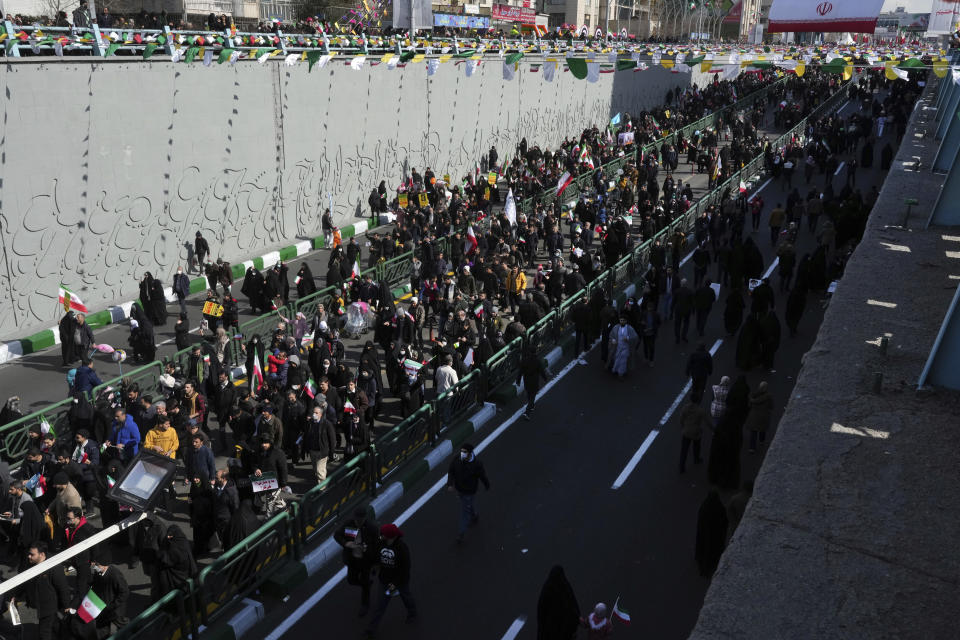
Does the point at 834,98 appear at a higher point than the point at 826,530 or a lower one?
lower

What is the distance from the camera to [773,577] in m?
5.52

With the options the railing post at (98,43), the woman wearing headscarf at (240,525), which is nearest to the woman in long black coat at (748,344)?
the woman wearing headscarf at (240,525)

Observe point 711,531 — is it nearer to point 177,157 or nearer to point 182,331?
point 182,331

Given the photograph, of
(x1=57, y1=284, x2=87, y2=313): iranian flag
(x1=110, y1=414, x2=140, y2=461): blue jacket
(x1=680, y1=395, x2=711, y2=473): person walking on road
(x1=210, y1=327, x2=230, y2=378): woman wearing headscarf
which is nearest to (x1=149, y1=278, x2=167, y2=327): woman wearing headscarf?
(x1=57, y1=284, x2=87, y2=313): iranian flag

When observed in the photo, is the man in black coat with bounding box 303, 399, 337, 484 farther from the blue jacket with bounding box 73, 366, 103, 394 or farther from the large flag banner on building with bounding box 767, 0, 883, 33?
the large flag banner on building with bounding box 767, 0, 883, 33

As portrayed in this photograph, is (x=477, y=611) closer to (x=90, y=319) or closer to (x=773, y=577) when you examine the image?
(x=773, y=577)

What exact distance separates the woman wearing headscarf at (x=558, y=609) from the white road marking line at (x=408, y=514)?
297 cm

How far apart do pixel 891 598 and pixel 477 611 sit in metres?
4.58

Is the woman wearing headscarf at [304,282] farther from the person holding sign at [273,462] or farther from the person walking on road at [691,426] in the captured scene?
the person walking on road at [691,426]

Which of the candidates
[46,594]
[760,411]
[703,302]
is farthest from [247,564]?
[703,302]

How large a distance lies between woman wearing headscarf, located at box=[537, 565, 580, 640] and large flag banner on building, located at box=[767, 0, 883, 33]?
450 inches

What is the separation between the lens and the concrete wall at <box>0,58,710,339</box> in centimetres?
1745

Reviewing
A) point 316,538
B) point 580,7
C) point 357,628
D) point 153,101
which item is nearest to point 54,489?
point 316,538

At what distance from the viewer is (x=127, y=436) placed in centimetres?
1090
